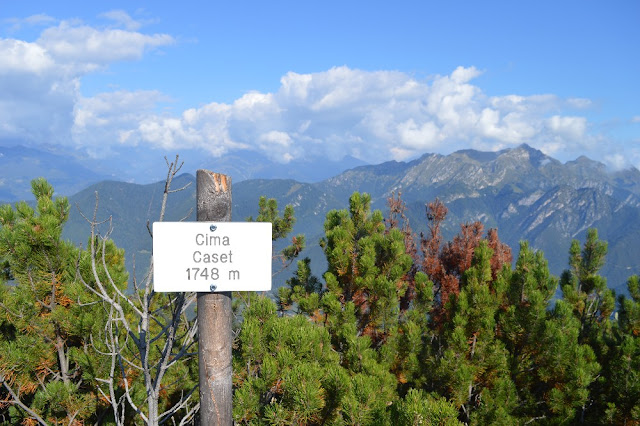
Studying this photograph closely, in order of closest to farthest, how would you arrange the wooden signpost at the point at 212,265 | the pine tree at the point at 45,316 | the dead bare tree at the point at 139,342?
the wooden signpost at the point at 212,265
the dead bare tree at the point at 139,342
the pine tree at the point at 45,316

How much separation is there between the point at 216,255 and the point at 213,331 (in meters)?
0.39

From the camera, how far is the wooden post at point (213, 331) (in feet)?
6.72

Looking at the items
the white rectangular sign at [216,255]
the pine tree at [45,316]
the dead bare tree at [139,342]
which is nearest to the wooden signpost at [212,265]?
the white rectangular sign at [216,255]

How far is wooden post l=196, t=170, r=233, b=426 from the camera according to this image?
2.05 m

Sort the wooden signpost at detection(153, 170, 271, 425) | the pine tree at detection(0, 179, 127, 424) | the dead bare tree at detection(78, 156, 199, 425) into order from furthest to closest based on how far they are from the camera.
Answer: the pine tree at detection(0, 179, 127, 424)
the dead bare tree at detection(78, 156, 199, 425)
the wooden signpost at detection(153, 170, 271, 425)

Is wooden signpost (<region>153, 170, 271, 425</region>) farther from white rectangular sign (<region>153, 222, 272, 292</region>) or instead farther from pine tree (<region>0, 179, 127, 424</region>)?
pine tree (<region>0, 179, 127, 424</region>)

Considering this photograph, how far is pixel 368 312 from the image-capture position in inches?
281

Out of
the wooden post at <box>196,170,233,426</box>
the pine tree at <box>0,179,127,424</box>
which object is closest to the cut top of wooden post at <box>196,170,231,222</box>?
the wooden post at <box>196,170,233,426</box>

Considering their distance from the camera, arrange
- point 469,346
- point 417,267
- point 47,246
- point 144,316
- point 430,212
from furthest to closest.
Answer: point 430,212
point 417,267
point 469,346
point 47,246
point 144,316

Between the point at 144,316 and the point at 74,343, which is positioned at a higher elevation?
the point at 144,316

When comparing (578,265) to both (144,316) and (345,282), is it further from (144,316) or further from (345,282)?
(144,316)

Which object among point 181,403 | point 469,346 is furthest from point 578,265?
point 181,403

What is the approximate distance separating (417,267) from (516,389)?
515cm

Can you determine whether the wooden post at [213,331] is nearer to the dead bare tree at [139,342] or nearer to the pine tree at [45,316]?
the dead bare tree at [139,342]
